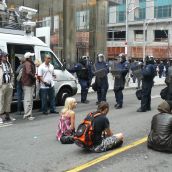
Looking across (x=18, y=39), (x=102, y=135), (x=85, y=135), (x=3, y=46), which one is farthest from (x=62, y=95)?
(x=85, y=135)

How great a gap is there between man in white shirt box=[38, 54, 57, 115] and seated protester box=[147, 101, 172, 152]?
5.13 metres

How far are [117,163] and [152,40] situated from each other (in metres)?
74.6

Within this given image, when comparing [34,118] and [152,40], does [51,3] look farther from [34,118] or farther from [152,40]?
[152,40]

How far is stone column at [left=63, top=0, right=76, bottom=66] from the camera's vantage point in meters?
39.2

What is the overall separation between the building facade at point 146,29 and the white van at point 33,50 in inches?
2384


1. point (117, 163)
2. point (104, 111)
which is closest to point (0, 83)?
point (104, 111)

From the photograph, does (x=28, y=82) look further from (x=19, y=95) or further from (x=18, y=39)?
(x=18, y=39)

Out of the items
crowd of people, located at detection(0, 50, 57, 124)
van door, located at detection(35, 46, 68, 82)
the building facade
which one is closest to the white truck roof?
van door, located at detection(35, 46, 68, 82)

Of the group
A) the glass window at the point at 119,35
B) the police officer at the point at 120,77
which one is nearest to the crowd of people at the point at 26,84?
the police officer at the point at 120,77

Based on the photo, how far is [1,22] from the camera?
43.1 feet

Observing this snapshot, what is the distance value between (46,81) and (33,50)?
157 centimetres

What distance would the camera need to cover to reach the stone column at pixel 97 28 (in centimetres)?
4325

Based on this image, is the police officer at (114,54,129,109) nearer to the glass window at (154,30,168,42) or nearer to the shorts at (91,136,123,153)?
the shorts at (91,136,123,153)

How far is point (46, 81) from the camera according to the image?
1232cm
